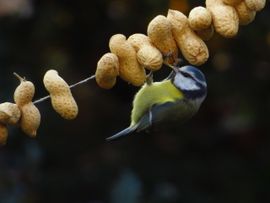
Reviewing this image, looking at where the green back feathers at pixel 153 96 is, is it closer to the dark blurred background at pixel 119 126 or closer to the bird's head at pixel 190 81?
the bird's head at pixel 190 81

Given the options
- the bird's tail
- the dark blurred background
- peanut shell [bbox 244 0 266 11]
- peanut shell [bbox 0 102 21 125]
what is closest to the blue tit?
the bird's tail

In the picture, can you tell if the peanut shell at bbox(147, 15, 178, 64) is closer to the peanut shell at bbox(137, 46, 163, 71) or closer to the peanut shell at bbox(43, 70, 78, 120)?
the peanut shell at bbox(137, 46, 163, 71)

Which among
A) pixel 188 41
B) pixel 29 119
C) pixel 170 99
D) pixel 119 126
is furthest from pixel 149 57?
pixel 119 126

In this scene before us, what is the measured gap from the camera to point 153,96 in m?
2.38

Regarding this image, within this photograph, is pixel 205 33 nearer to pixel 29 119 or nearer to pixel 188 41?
pixel 188 41

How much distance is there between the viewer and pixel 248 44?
365 centimetres

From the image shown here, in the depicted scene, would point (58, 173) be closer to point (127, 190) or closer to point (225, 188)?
point (127, 190)

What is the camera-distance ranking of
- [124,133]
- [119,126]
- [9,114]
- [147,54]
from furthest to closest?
[119,126], [124,133], [147,54], [9,114]

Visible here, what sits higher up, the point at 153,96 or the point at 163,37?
the point at 163,37

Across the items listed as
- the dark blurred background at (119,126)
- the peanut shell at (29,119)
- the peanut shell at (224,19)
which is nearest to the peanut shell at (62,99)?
the peanut shell at (29,119)

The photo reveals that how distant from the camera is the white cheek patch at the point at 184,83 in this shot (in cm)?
233

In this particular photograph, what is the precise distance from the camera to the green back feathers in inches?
92.9

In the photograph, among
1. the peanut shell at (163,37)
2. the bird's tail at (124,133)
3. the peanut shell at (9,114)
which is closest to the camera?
the peanut shell at (9,114)

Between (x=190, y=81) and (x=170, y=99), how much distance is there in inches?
3.1
